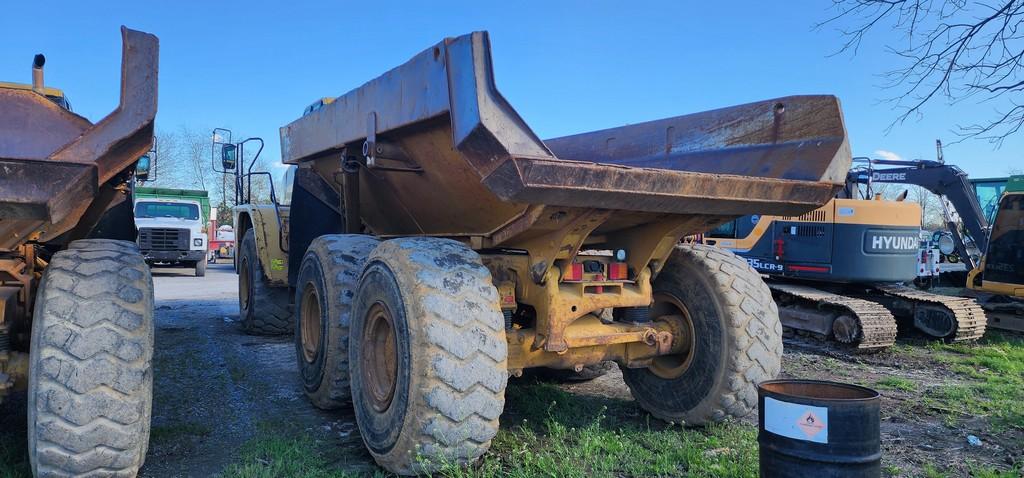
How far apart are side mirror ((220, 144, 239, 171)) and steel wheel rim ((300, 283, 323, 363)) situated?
302 centimetres

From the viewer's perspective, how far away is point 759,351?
439cm

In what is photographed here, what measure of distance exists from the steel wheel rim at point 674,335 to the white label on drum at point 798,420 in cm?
148

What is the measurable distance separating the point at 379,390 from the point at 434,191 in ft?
4.33

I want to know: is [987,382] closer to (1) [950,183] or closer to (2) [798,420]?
(2) [798,420]

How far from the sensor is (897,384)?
6438 mm

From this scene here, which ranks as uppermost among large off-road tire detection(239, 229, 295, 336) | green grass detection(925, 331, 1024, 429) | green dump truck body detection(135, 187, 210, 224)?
green dump truck body detection(135, 187, 210, 224)

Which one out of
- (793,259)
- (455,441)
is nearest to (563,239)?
(455,441)

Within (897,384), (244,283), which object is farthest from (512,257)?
(244,283)

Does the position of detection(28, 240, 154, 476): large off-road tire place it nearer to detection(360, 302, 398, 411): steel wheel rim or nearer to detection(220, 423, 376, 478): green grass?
detection(220, 423, 376, 478): green grass

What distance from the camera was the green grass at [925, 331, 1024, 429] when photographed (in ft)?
17.5

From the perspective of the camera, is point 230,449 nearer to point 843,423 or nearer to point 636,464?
point 636,464

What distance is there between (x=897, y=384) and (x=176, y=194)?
880 inches

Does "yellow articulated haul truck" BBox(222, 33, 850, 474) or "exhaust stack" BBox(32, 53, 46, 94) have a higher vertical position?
"exhaust stack" BBox(32, 53, 46, 94)

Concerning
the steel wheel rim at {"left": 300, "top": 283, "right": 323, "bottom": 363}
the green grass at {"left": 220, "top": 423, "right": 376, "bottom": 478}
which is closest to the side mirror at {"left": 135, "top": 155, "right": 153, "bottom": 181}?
the steel wheel rim at {"left": 300, "top": 283, "right": 323, "bottom": 363}
